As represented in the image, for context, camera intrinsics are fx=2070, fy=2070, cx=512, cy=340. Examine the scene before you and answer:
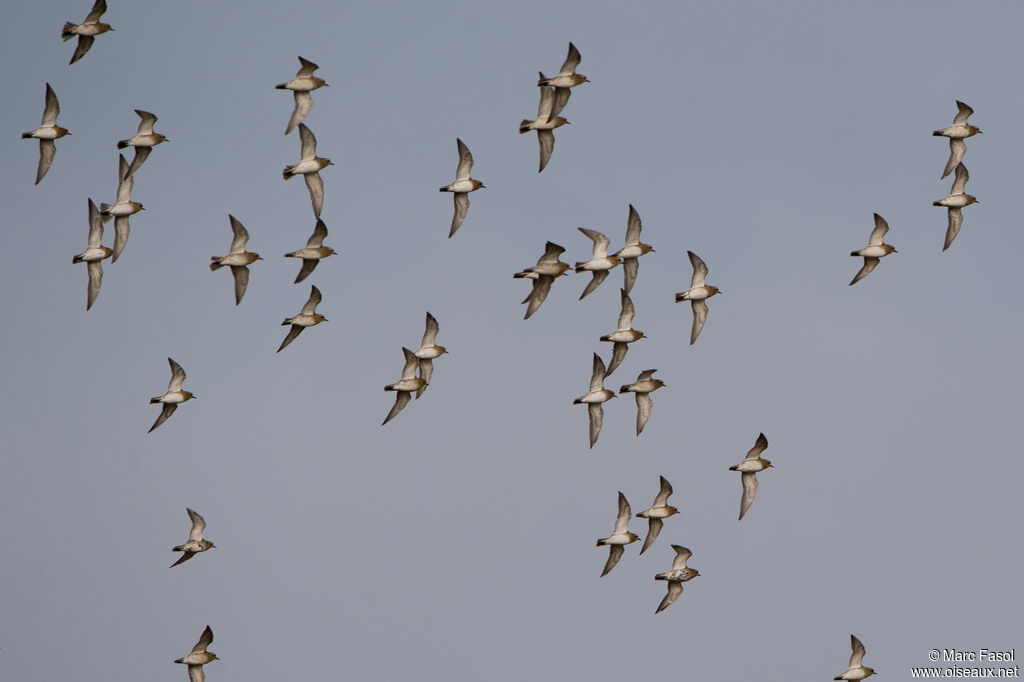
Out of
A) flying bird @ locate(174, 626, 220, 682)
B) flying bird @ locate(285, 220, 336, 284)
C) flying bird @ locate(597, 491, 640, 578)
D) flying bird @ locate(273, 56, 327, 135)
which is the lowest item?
flying bird @ locate(174, 626, 220, 682)

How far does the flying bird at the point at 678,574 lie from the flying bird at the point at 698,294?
24.1 feet

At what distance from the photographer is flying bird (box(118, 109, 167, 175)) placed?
6281 centimetres

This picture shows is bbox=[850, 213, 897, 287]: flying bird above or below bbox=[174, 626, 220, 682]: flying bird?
above

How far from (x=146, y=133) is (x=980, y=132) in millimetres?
26483

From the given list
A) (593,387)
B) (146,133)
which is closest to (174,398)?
(146,133)

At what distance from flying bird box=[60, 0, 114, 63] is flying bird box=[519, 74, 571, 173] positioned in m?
12.6

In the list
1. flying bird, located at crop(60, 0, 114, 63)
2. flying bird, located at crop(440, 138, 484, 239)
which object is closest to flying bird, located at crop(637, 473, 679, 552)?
flying bird, located at crop(440, 138, 484, 239)

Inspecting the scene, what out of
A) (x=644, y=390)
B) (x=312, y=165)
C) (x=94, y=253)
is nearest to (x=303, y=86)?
(x=312, y=165)

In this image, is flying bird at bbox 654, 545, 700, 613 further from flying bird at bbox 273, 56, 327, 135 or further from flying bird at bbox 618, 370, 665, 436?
flying bird at bbox 273, 56, 327, 135

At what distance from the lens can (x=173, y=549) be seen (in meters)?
65.1

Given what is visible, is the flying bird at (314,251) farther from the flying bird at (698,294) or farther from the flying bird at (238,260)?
the flying bird at (698,294)

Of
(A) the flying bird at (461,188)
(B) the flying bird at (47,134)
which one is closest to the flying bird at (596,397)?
(A) the flying bird at (461,188)

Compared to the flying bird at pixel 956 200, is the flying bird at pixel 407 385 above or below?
below

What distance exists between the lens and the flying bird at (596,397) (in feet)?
212
